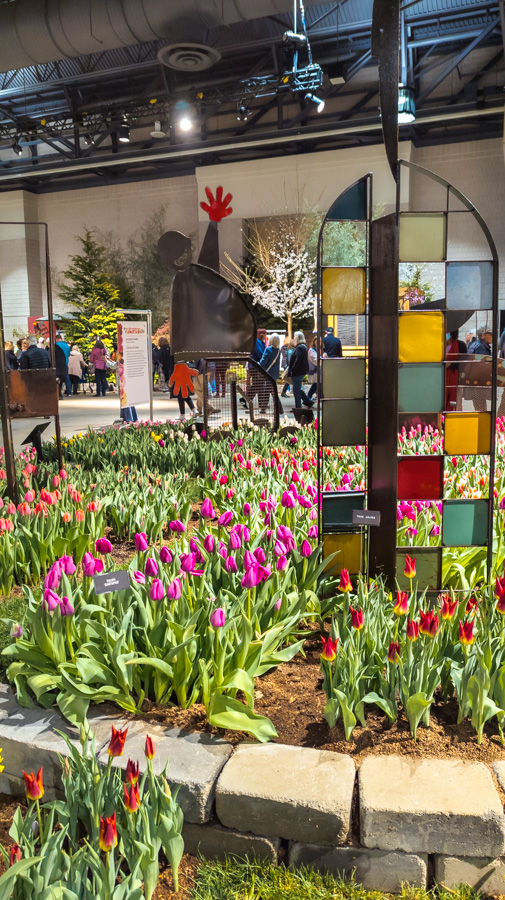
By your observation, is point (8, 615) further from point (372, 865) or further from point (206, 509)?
point (372, 865)

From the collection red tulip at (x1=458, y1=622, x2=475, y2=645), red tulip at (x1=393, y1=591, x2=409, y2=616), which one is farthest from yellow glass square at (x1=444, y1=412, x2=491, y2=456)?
red tulip at (x1=458, y1=622, x2=475, y2=645)

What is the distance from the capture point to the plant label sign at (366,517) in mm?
2455

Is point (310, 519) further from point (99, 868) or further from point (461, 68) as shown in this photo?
point (461, 68)

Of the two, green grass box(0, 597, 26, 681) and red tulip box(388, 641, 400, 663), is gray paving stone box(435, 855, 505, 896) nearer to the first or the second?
red tulip box(388, 641, 400, 663)

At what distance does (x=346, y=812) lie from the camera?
59.3 inches

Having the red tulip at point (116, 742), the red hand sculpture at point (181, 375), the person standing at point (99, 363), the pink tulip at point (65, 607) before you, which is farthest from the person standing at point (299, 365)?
the red tulip at point (116, 742)

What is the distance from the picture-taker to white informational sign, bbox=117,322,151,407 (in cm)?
811

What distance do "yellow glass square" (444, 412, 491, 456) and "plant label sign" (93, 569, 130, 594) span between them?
1.17 metres

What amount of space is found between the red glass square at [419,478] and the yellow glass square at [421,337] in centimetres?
36

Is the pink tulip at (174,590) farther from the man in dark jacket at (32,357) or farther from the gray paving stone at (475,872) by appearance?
the man in dark jacket at (32,357)

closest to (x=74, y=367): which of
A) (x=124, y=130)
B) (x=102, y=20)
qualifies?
(x=124, y=130)

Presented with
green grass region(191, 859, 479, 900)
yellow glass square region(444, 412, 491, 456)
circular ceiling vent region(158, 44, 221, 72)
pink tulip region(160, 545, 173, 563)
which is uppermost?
circular ceiling vent region(158, 44, 221, 72)

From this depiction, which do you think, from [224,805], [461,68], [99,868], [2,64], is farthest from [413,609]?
[461,68]

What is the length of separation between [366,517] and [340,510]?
19 centimetres
